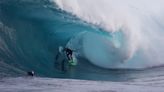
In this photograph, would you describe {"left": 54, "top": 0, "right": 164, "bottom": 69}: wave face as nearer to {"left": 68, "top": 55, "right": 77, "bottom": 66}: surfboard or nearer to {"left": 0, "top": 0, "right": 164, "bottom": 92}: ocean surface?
{"left": 0, "top": 0, "right": 164, "bottom": 92}: ocean surface

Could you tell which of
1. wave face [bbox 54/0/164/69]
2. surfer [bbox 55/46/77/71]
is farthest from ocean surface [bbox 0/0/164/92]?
surfer [bbox 55/46/77/71]

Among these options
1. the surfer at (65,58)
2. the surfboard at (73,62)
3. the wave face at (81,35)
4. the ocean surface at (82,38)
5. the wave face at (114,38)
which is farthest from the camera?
the wave face at (114,38)

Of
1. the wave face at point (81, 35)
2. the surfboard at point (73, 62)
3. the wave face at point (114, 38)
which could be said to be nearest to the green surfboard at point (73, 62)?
the surfboard at point (73, 62)

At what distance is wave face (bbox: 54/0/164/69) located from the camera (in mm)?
18984

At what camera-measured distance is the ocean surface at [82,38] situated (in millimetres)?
17141

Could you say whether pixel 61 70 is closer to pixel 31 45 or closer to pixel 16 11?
pixel 31 45

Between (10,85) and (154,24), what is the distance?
519 inches

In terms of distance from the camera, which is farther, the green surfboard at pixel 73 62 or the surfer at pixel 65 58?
the green surfboard at pixel 73 62

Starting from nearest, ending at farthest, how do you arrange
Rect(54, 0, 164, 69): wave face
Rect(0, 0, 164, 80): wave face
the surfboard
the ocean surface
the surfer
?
the surfer < the ocean surface < the surfboard < Rect(0, 0, 164, 80): wave face < Rect(54, 0, 164, 69): wave face

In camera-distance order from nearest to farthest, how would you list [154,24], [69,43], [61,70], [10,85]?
[10,85] < [61,70] < [69,43] < [154,24]

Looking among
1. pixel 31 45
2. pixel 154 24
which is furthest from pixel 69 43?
pixel 154 24

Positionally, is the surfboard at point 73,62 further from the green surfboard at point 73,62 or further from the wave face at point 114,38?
the wave face at point 114,38

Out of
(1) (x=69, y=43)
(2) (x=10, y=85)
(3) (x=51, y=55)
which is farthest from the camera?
(1) (x=69, y=43)

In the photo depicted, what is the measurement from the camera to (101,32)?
1988 cm
